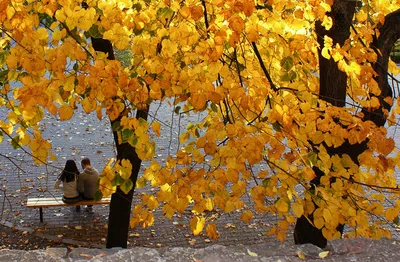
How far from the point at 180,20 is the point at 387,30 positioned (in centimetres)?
203

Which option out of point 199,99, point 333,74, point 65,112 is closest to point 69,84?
point 65,112

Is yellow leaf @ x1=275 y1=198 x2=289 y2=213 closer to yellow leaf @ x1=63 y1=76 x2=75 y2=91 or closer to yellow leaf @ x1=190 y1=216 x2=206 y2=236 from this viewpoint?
yellow leaf @ x1=190 y1=216 x2=206 y2=236

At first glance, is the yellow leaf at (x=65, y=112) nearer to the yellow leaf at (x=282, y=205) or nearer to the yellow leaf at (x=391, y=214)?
the yellow leaf at (x=282, y=205)

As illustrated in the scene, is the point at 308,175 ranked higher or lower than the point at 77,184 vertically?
higher

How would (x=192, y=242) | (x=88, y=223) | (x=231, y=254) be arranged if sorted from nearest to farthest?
(x=231, y=254) → (x=192, y=242) → (x=88, y=223)

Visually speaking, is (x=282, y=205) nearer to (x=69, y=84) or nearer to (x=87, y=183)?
(x=69, y=84)

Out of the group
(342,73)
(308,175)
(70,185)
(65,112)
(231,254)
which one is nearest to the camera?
(231,254)

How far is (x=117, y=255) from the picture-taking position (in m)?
2.40

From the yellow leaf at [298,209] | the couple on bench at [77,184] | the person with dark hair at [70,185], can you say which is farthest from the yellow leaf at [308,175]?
the person with dark hair at [70,185]

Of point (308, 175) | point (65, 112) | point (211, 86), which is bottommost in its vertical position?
point (308, 175)

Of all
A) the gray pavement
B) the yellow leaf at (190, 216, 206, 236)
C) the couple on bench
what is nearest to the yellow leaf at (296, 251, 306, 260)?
the gray pavement

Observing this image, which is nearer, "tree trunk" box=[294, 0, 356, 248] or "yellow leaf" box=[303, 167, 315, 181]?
"yellow leaf" box=[303, 167, 315, 181]

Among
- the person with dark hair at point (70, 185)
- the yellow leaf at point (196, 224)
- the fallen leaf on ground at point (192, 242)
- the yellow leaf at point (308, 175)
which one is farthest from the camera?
the person with dark hair at point (70, 185)

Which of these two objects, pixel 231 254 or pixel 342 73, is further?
pixel 342 73
